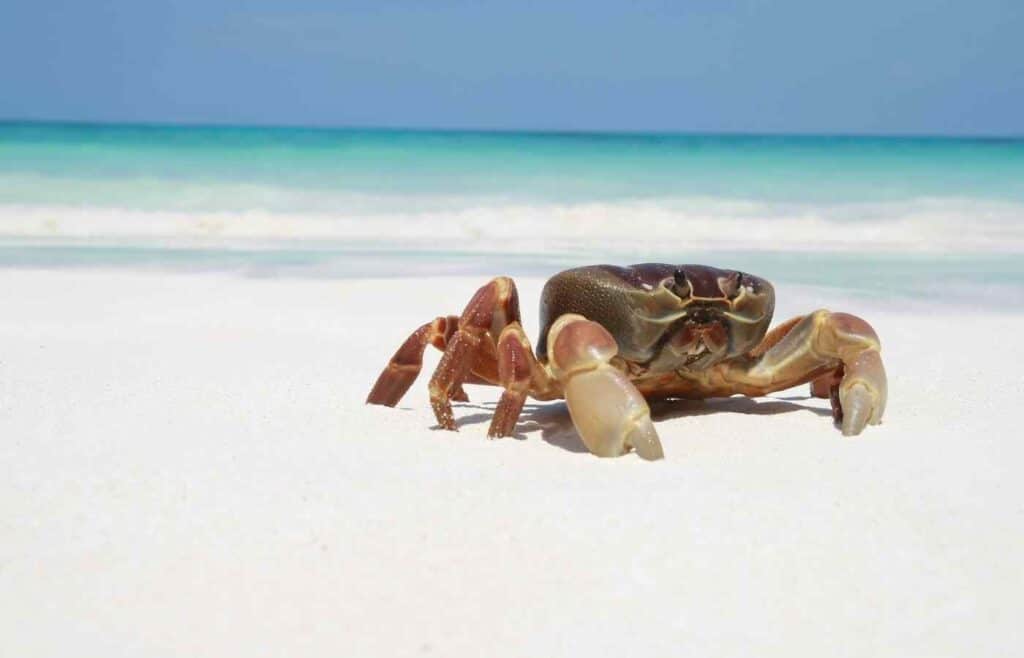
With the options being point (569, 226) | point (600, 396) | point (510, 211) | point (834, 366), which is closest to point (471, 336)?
point (600, 396)

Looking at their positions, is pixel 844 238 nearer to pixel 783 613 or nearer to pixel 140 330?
pixel 140 330

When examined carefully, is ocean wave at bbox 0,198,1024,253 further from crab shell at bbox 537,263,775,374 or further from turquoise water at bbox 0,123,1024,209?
crab shell at bbox 537,263,775,374

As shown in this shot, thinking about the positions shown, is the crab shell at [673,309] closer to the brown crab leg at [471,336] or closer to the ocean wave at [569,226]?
the brown crab leg at [471,336]

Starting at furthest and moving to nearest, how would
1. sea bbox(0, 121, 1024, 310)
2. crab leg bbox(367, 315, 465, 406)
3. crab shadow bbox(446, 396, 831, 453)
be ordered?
sea bbox(0, 121, 1024, 310)
crab leg bbox(367, 315, 465, 406)
crab shadow bbox(446, 396, 831, 453)

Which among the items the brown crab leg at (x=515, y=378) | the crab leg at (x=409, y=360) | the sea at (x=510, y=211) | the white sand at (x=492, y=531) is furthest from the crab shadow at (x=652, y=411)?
the sea at (x=510, y=211)

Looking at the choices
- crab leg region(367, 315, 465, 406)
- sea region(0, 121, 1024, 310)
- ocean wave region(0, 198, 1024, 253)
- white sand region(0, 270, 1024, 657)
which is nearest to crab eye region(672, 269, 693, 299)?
white sand region(0, 270, 1024, 657)

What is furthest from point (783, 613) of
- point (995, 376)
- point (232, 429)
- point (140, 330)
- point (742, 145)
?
point (742, 145)
